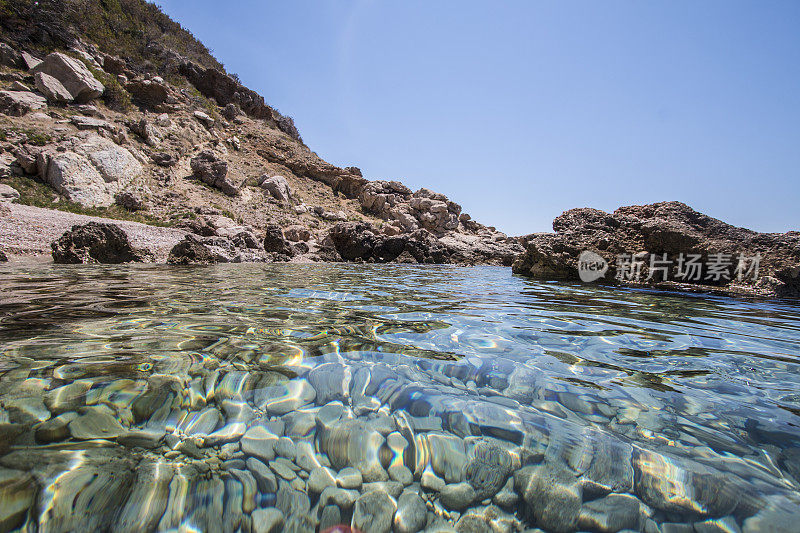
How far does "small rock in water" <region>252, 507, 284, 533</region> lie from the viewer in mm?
891

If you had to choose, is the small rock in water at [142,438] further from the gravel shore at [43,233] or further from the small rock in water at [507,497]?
the gravel shore at [43,233]

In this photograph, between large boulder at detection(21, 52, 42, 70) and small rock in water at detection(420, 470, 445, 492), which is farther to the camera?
large boulder at detection(21, 52, 42, 70)

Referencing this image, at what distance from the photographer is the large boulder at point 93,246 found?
30.6ft

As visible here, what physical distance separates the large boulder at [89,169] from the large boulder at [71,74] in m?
6.78

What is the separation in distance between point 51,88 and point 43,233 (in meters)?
18.0

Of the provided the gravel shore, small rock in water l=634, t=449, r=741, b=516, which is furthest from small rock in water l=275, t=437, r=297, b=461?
the gravel shore

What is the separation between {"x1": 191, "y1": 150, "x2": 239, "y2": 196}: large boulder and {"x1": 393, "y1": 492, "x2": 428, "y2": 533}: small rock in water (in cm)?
2847

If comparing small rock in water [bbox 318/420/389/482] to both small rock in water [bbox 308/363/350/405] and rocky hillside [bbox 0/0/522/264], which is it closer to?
small rock in water [bbox 308/363/350/405]

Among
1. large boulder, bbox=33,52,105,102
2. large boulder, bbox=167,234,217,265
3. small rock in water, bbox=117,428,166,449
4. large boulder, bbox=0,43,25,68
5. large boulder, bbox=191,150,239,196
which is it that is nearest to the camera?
small rock in water, bbox=117,428,166,449

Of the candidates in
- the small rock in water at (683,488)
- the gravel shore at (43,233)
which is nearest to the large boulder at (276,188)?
the gravel shore at (43,233)

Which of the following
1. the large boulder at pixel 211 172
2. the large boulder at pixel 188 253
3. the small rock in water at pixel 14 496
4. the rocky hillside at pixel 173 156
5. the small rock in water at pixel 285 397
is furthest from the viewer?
the large boulder at pixel 211 172

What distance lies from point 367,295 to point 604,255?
21.9 ft

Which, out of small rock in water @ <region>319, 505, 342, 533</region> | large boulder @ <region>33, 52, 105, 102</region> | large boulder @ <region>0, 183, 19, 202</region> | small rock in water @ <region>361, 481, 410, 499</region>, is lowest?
small rock in water @ <region>319, 505, 342, 533</region>

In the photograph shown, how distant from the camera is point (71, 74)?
22.4m
